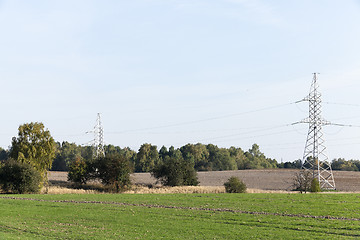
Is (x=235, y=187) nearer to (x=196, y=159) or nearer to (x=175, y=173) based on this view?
(x=175, y=173)

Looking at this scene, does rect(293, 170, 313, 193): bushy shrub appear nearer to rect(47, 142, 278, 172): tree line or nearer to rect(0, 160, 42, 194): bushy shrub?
rect(0, 160, 42, 194): bushy shrub

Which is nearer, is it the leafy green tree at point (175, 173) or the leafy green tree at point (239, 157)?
the leafy green tree at point (175, 173)

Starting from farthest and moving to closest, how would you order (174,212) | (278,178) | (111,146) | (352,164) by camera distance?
1. (111,146)
2. (352,164)
3. (278,178)
4. (174,212)

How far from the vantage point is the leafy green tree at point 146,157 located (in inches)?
6048

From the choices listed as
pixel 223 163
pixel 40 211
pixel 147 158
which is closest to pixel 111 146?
pixel 147 158

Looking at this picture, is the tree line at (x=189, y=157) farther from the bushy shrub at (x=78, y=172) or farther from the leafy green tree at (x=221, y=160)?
the bushy shrub at (x=78, y=172)

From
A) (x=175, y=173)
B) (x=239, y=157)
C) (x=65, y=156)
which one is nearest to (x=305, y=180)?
(x=175, y=173)

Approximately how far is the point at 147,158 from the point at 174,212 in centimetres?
12448

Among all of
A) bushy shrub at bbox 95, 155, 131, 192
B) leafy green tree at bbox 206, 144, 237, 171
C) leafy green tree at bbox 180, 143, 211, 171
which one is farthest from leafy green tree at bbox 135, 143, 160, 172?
bushy shrub at bbox 95, 155, 131, 192

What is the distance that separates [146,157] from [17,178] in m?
101

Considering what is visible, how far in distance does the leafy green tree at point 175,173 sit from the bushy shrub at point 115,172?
35.0ft

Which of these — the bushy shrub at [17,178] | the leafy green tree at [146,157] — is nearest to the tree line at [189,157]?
the leafy green tree at [146,157]

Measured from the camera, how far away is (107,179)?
69.6 m

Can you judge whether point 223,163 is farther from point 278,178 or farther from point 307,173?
point 307,173
